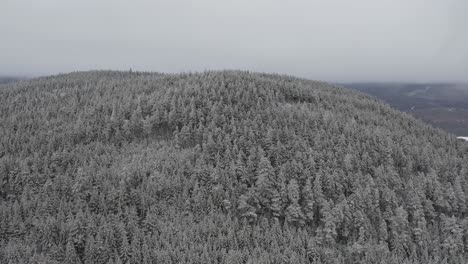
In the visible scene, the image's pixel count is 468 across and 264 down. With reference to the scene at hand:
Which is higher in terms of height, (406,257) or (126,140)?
(126,140)

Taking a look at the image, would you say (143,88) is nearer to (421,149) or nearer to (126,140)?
(126,140)

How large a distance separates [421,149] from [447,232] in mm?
45796

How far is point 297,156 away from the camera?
116 meters

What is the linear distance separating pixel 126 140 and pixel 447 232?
104 m

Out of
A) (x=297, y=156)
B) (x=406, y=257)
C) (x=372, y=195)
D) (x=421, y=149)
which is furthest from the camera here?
(x=421, y=149)

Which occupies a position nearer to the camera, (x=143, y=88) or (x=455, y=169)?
(x=455, y=169)

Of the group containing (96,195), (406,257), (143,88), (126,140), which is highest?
(143,88)

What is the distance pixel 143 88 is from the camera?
17462 centimetres

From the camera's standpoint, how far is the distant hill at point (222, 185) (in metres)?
87.1

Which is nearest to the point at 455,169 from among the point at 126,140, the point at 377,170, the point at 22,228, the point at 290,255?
the point at 377,170

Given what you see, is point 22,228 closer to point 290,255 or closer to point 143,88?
point 290,255

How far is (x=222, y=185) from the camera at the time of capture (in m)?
A: 103

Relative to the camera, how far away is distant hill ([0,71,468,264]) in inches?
3430

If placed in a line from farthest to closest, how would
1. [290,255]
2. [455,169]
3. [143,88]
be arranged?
1. [143,88]
2. [455,169]
3. [290,255]
